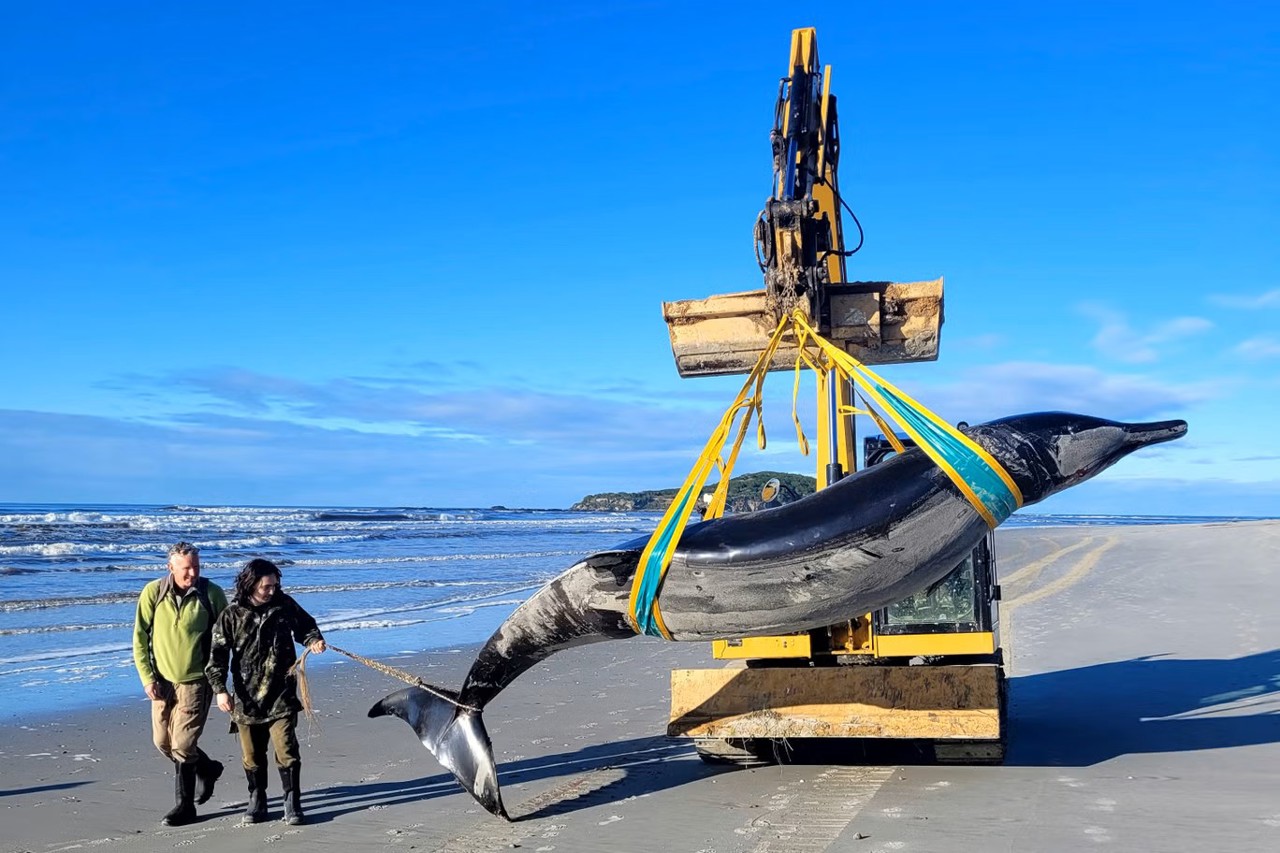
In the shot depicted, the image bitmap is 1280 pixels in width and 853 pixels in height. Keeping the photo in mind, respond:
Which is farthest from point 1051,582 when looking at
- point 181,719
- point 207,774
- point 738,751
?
point 181,719

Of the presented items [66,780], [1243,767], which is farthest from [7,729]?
[1243,767]

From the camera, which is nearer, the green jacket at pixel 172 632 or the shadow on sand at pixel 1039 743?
the green jacket at pixel 172 632

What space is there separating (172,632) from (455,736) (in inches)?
73.1

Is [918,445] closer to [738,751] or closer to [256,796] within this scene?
[738,751]

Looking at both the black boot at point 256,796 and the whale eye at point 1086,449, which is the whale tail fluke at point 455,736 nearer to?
the black boot at point 256,796

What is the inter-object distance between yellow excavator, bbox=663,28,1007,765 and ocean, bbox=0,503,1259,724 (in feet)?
21.5

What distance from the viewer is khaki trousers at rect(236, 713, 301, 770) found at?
676 centimetres

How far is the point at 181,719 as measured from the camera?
22.9 feet

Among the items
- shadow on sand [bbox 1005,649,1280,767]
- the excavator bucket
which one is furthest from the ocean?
shadow on sand [bbox 1005,649,1280,767]

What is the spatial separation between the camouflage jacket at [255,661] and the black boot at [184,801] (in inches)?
19.7

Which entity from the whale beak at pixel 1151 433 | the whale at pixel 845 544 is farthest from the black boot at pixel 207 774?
the whale beak at pixel 1151 433

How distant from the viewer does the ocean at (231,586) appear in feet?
42.4

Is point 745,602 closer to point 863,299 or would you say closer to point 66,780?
point 863,299

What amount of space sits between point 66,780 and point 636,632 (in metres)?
4.65
